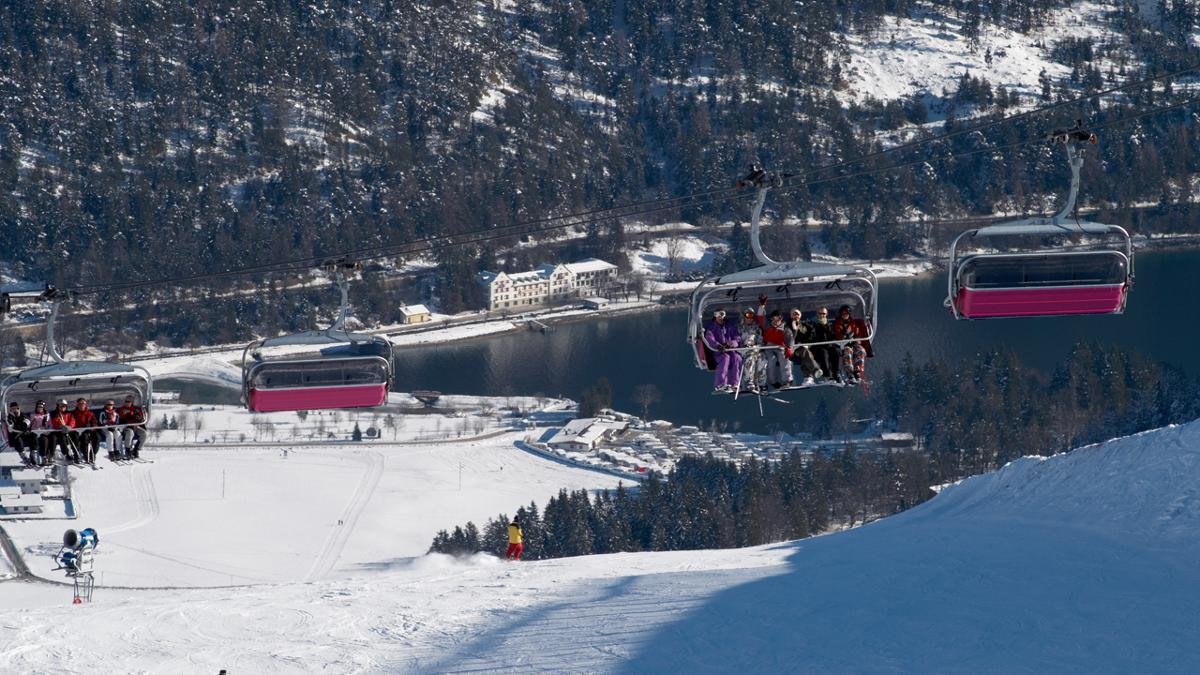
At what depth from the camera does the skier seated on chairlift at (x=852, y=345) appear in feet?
47.3

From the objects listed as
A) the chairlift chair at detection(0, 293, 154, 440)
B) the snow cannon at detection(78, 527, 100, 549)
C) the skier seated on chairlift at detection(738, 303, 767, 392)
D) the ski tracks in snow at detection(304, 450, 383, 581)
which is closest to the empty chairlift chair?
the chairlift chair at detection(0, 293, 154, 440)

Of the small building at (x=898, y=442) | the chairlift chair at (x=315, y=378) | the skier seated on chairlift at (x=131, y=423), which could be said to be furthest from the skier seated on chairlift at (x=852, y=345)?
the small building at (x=898, y=442)

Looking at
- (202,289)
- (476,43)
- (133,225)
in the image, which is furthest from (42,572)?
(476,43)

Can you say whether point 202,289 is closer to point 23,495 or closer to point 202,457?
point 202,457

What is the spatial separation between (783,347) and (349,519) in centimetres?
2191

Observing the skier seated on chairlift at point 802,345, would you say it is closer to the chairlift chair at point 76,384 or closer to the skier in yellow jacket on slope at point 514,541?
the chairlift chair at point 76,384

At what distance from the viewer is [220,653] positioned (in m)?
16.6

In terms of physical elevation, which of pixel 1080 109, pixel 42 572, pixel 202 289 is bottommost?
pixel 42 572

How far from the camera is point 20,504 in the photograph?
33344 millimetres

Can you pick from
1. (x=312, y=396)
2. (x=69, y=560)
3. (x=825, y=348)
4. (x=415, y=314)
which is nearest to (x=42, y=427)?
(x=312, y=396)

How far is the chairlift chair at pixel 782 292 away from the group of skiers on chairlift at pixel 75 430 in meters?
5.16

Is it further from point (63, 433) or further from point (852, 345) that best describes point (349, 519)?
point (852, 345)

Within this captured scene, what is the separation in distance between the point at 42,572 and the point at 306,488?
33.4ft

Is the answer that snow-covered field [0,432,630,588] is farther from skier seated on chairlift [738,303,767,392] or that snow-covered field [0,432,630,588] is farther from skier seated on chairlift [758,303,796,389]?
skier seated on chairlift [758,303,796,389]
